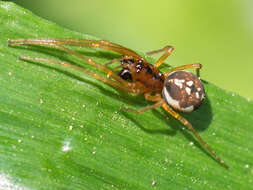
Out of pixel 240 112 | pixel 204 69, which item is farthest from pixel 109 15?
pixel 240 112

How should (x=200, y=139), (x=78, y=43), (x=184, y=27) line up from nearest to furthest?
(x=78, y=43), (x=200, y=139), (x=184, y=27)

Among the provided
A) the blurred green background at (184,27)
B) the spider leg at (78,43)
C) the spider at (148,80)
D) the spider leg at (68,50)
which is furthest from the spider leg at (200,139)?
the blurred green background at (184,27)

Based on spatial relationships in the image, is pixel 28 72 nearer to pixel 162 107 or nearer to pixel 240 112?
pixel 162 107

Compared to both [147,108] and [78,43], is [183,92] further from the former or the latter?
[78,43]

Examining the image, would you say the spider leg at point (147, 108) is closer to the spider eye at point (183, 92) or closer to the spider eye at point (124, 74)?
the spider eye at point (183, 92)

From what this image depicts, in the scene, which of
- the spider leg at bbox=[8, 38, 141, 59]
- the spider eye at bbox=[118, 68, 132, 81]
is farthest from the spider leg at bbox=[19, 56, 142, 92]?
the spider eye at bbox=[118, 68, 132, 81]

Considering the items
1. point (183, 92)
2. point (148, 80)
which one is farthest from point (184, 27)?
point (183, 92)
